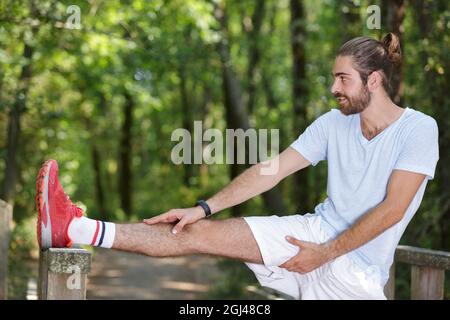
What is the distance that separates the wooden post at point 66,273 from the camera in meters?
3.06

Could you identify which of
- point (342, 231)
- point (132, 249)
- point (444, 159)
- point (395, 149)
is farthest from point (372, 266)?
point (444, 159)

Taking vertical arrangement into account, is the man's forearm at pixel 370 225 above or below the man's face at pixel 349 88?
below

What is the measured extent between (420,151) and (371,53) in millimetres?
530

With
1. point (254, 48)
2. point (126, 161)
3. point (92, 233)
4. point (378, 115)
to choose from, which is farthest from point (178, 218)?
point (126, 161)

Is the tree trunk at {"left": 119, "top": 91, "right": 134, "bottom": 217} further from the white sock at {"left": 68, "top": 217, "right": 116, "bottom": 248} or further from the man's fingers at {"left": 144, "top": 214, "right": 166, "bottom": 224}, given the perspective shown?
the white sock at {"left": 68, "top": 217, "right": 116, "bottom": 248}

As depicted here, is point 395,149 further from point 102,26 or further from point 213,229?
point 102,26

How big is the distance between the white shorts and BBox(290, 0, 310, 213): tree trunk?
26.4ft

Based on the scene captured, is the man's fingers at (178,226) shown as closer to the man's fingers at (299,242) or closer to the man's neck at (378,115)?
the man's fingers at (299,242)

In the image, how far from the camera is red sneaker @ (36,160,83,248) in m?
3.30

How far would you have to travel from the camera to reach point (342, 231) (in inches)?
147

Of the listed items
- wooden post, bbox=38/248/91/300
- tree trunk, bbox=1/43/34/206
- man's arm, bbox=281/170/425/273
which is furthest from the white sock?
tree trunk, bbox=1/43/34/206

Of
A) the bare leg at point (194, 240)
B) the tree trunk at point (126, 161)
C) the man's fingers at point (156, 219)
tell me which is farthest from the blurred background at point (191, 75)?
the man's fingers at point (156, 219)

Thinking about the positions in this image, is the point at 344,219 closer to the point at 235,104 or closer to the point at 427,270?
the point at 427,270

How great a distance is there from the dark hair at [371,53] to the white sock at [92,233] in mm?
1344
